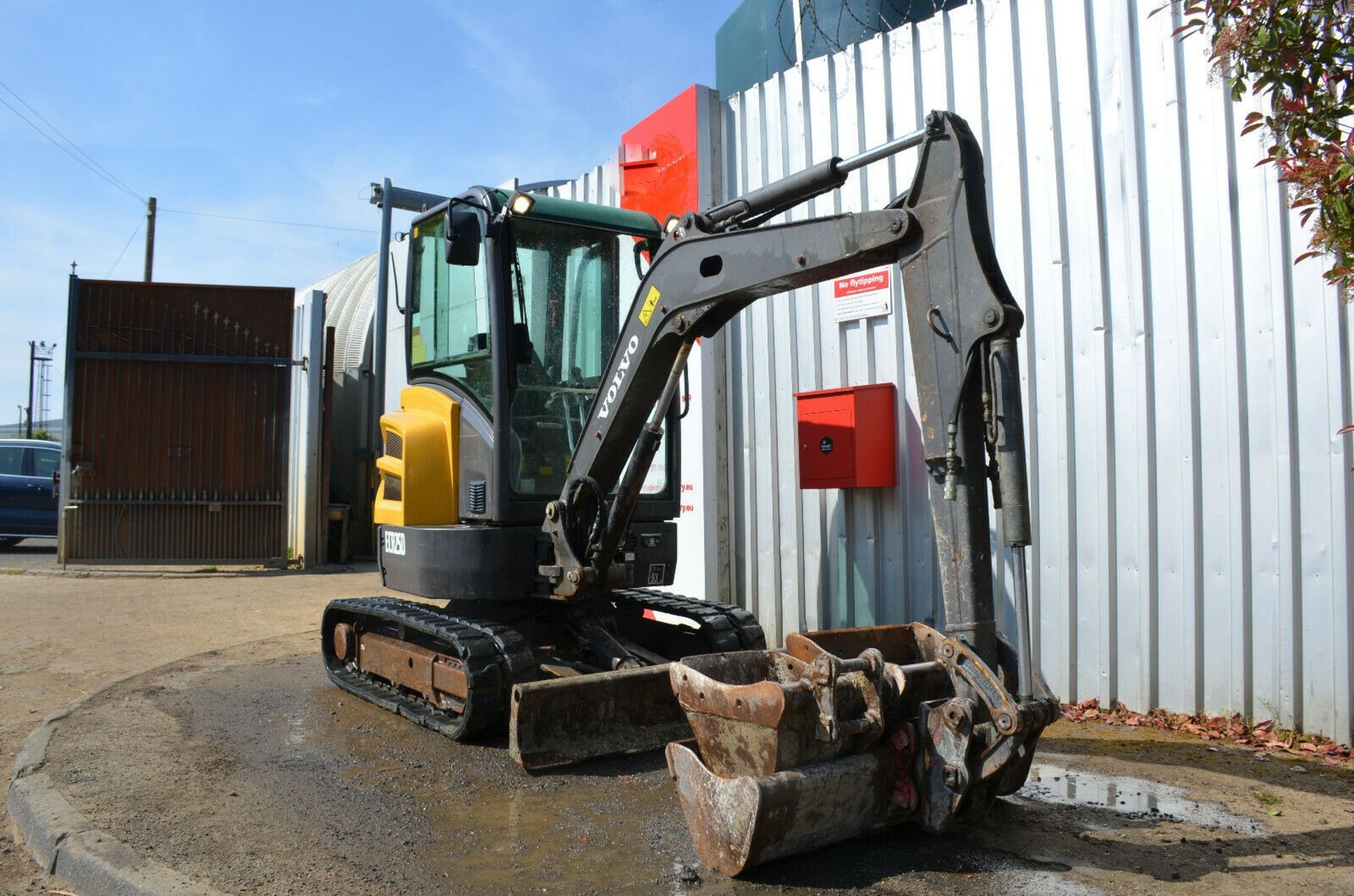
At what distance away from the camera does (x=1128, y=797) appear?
14.5 ft

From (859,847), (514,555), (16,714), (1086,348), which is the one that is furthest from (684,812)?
(16,714)

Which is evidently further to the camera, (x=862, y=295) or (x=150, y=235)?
(x=150, y=235)

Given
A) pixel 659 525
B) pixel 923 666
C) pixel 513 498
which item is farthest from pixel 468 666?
pixel 923 666

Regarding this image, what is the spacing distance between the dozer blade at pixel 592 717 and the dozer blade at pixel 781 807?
122 cm

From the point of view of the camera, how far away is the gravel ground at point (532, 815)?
3.59 metres

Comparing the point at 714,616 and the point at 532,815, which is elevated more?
the point at 714,616

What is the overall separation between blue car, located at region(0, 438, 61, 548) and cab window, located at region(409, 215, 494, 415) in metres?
13.3

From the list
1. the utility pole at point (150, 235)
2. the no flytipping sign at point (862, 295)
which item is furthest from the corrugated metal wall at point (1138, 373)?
the utility pole at point (150, 235)

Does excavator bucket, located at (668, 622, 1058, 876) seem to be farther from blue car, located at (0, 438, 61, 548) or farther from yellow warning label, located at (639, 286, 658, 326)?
blue car, located at (0, 438, 61, 548)

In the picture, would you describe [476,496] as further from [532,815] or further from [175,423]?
[175,423]

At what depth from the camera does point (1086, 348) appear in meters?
5.99

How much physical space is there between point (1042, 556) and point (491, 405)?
3.39 m

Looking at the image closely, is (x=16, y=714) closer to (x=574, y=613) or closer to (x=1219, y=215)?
(x=574, y=613)

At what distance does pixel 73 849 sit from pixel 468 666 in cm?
191
